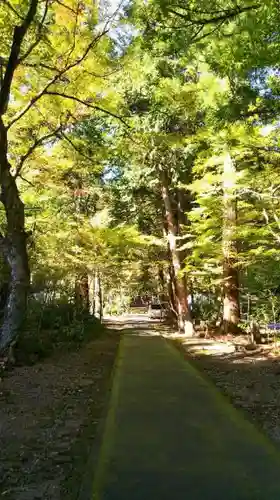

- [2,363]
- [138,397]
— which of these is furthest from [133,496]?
[2,363]

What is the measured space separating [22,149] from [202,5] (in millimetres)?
8230

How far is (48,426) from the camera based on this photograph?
19.6 feet

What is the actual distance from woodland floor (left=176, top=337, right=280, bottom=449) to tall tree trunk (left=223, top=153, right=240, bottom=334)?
225cm

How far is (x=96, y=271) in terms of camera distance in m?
22.5

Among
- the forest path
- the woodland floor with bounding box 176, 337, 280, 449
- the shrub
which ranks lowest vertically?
the forest path

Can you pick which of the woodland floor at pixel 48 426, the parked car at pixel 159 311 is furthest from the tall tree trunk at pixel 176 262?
the parked car at pixel 159 311

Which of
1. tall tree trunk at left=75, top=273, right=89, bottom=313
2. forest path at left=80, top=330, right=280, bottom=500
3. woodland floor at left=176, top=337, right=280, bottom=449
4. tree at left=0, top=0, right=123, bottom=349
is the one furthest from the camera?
tall tree trunk at left=75, top=273, right=89, bottom=313

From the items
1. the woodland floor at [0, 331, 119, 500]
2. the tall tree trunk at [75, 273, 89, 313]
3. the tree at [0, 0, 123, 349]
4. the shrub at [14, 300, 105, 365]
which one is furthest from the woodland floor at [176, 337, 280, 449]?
the tall tree trunk at [75, 273, 89, 313]

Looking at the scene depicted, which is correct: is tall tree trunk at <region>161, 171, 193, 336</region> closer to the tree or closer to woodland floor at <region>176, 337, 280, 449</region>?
woodland floor at <region>176, 337, 280, 449</region>

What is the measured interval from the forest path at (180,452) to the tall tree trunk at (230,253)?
7.00m

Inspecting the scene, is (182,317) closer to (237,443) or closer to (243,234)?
(243,234)

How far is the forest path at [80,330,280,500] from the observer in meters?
Result: 3.89

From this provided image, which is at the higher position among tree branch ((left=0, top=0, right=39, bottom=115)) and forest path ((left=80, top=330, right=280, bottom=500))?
tree branch ((left=0, top=0, right=39, bottom=115))

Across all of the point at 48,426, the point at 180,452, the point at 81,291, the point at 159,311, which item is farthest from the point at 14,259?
the point at 159,311
